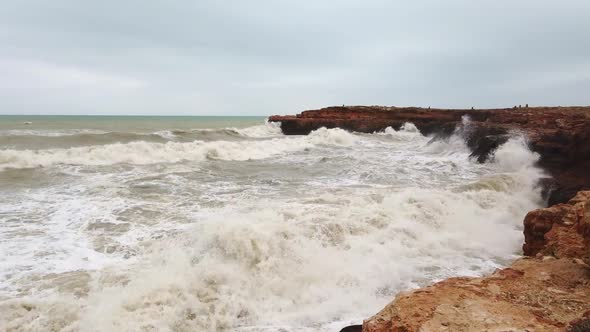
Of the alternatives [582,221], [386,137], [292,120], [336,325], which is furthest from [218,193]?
[292,120]

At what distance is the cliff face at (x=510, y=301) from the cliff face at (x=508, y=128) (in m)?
5.63

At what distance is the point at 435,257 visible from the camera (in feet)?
18.8

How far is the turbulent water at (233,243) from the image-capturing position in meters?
4.09

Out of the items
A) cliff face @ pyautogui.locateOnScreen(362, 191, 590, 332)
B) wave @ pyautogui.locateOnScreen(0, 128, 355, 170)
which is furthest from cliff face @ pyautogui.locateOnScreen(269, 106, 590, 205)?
wave @ pyautogui.locateOnScreen(0, 128, 355, 170)

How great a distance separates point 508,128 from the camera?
1606cm

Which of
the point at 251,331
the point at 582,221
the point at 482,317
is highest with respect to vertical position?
the point at 582,221

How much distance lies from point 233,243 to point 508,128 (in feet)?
48.2

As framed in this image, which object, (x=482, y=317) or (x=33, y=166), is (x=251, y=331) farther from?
(x=33, y=166)

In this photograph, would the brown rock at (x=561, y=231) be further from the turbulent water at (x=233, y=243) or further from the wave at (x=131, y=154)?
the wave at (x=131, y=154)

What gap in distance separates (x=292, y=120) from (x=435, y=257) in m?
30.5

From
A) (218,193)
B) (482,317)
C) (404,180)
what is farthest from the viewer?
(404,180)

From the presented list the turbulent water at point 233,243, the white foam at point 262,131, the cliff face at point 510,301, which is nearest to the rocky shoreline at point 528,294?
the cliff face at point 510,301

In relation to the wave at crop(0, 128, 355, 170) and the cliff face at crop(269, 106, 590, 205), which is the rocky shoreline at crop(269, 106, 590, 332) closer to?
the cliff face at crop(269, 106, 590, 205)

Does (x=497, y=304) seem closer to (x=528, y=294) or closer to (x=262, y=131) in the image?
(x=528, y=294)
